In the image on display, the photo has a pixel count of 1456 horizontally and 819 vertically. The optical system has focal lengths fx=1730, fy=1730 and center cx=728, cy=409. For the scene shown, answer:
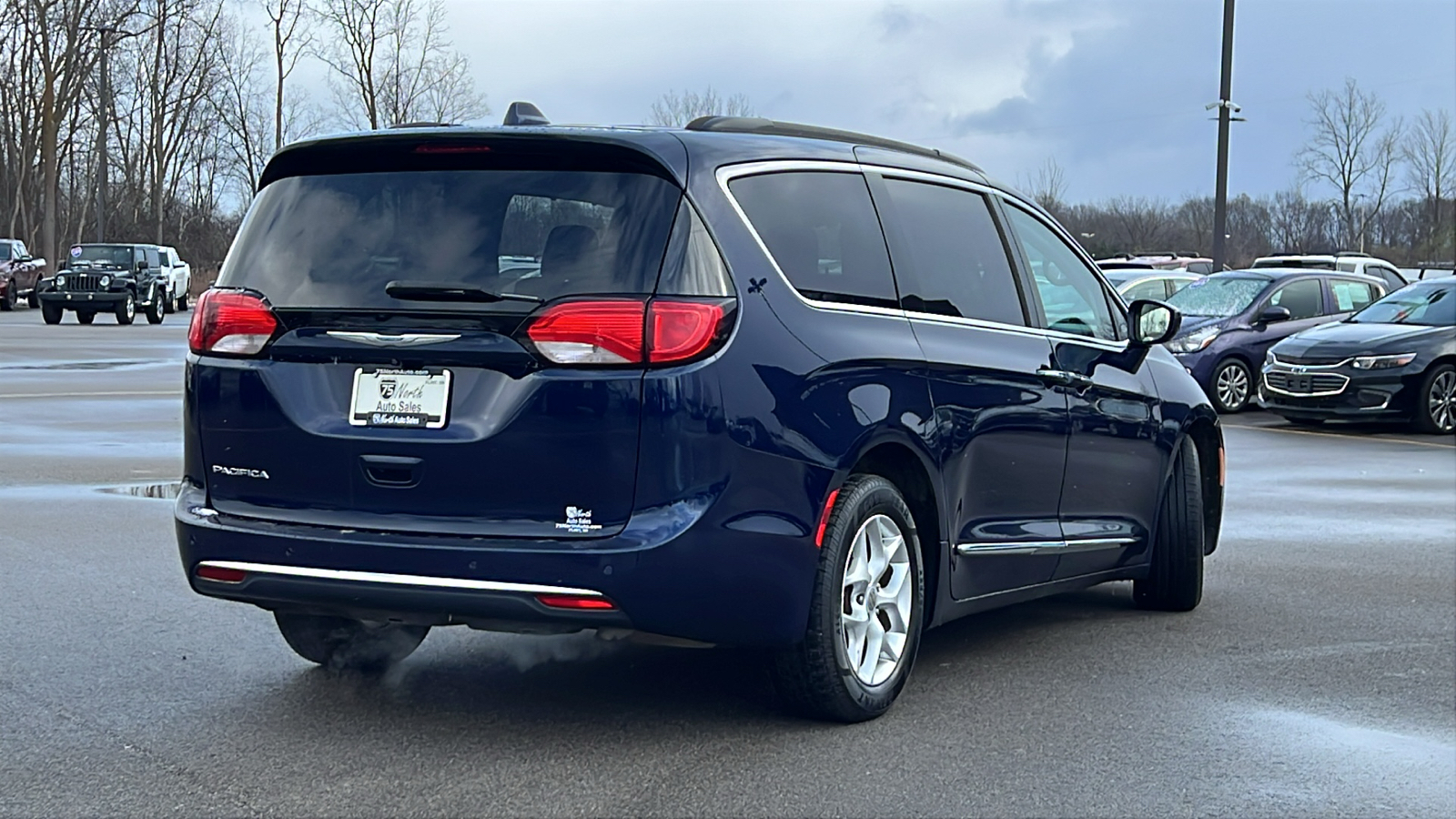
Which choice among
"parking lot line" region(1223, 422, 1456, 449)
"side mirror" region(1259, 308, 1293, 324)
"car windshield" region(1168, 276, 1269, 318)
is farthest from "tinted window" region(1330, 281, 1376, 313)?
"parking lot line" region(1223, 422, 1456, 449)

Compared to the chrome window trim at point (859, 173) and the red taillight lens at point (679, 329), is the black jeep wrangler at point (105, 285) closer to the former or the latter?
the chrome window trim at point (859, 173)

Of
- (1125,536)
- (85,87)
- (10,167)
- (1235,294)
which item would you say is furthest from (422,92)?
(1125,536)

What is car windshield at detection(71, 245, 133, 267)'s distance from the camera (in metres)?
37.6

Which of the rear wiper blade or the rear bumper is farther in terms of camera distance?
the rear wiper blade

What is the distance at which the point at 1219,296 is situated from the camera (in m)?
20.7

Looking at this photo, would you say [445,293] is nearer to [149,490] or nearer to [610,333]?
[610,333]

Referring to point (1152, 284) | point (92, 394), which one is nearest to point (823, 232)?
point (92, 394)

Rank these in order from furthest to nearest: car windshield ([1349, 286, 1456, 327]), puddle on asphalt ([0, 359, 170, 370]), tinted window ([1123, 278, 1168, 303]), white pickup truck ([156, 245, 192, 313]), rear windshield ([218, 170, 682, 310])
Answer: white pickup truck ([156, 245, 192, 313]) → tinted window ([1123, 278, 1168, 303]) → puddle on asphalt ([0, 359, 170, 370]) → car windshield ([1349, 286, 1456, 327]) → rear windshield ([218, 170, 682, 310])

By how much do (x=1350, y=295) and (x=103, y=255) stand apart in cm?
2718

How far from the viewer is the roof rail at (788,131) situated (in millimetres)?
5406

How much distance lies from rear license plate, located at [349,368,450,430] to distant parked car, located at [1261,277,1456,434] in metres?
14.3

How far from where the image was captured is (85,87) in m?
64.4

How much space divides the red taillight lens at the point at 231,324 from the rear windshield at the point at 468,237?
54mm

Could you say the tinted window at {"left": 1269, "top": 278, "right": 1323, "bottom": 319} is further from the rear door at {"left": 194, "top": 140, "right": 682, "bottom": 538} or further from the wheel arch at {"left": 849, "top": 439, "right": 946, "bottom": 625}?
the rear door at {"left": 194, "top": 140, "right": 682, "bottom": 538}
